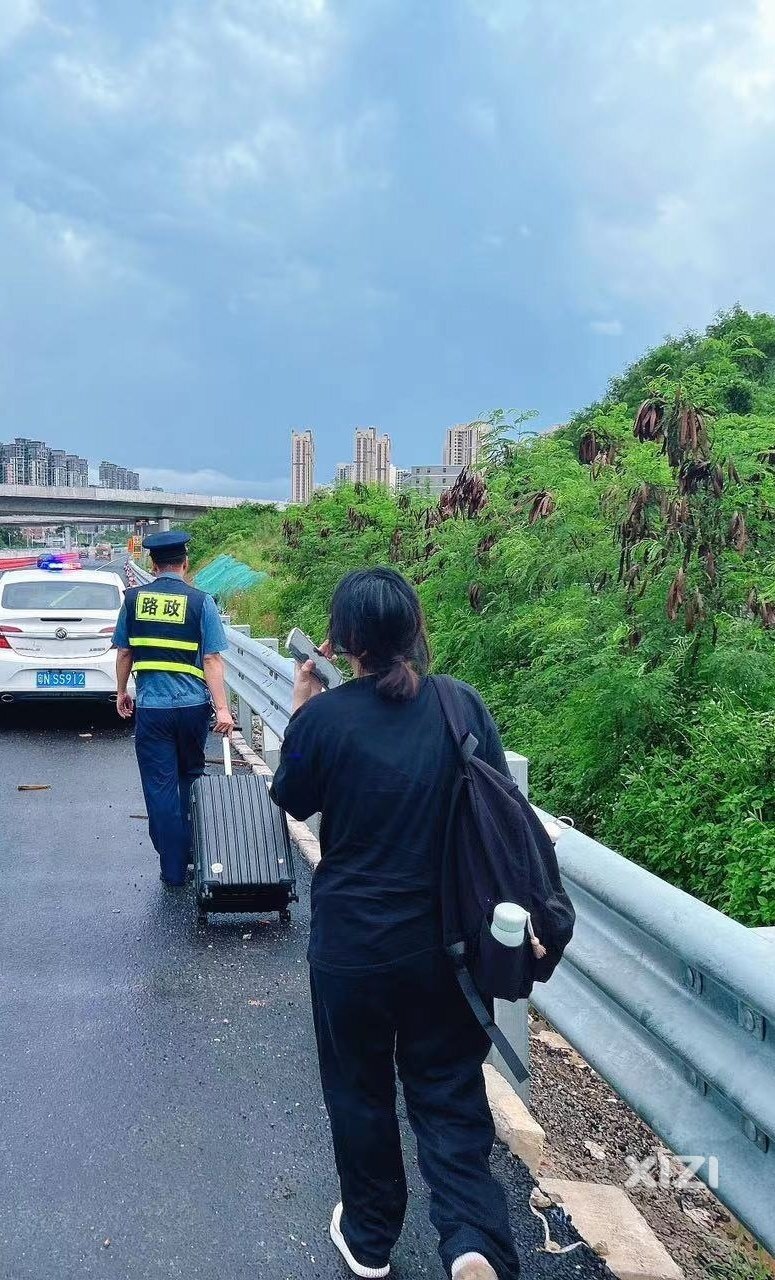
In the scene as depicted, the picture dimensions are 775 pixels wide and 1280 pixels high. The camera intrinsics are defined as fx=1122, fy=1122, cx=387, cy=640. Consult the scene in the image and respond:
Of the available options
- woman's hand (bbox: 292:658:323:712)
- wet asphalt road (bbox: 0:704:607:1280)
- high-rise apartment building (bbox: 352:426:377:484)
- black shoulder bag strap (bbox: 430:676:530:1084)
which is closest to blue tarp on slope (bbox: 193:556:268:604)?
high-rise apartment building (bbox: 352:426:377:484)

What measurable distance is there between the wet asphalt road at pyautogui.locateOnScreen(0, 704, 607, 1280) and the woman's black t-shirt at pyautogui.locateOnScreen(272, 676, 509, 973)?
0.93 meters

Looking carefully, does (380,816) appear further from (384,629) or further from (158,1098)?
(158,1098)

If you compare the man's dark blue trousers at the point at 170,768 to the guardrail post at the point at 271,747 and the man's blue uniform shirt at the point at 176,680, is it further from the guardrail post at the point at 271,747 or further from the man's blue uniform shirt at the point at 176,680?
the guardrail post at the point at 271,747

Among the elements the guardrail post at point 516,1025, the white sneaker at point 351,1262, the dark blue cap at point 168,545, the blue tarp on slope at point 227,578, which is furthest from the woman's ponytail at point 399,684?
the blue tarp on slope at point 227,578

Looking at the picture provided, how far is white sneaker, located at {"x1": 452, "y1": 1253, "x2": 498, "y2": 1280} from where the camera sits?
2.57 metres

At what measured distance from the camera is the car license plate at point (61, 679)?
1101 cm

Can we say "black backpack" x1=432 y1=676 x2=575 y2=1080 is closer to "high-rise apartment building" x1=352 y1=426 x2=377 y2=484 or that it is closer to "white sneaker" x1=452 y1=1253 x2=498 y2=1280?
"white sneaker" x1=452 y1=1253 x2=498 y2=1280

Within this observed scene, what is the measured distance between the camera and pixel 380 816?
2.72 meters

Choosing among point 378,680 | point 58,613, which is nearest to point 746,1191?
point 378,680

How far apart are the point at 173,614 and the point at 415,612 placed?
3479 millimetres

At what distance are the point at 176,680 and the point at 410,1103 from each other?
355 centimetres

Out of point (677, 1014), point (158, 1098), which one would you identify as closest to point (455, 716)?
point (677, 1014)

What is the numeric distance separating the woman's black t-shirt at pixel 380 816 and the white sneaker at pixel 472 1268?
69 cm

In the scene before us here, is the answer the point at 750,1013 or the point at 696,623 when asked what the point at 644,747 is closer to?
the point at 696,623
